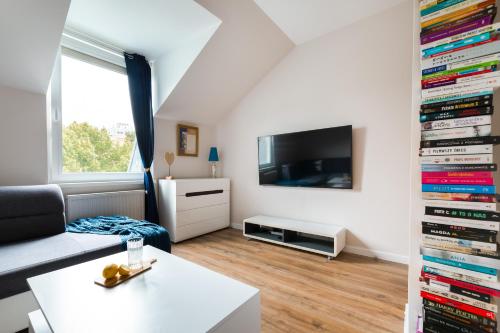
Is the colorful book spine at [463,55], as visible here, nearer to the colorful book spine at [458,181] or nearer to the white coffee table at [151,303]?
the colorful book spine at [458,181]

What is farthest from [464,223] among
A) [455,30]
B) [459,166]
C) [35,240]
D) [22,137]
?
[22,137]

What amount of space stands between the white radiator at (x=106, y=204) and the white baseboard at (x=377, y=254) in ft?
9.20

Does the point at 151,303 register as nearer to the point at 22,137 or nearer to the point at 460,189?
the point at 460,189

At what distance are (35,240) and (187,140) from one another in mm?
2217

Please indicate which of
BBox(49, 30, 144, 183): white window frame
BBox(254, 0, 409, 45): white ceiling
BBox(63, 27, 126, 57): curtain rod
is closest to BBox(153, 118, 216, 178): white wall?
BBox(49, 30, 144, 183): white window frame

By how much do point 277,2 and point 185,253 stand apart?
2987 millimetres

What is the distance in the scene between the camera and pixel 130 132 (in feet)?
10.7

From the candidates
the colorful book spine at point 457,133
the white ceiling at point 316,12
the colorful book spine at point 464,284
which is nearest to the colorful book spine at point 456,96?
the colorful book spine at point 457,133

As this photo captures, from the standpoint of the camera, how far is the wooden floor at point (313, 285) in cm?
149

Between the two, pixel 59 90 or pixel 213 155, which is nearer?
pixel 59 90

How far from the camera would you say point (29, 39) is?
1871 mm

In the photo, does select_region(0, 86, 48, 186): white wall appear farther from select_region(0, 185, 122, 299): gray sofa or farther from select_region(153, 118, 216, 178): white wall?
select_region(153, 118, 216, 178): white wall

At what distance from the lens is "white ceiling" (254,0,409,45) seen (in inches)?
92.8

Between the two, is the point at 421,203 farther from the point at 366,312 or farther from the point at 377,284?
the point at 377,284
